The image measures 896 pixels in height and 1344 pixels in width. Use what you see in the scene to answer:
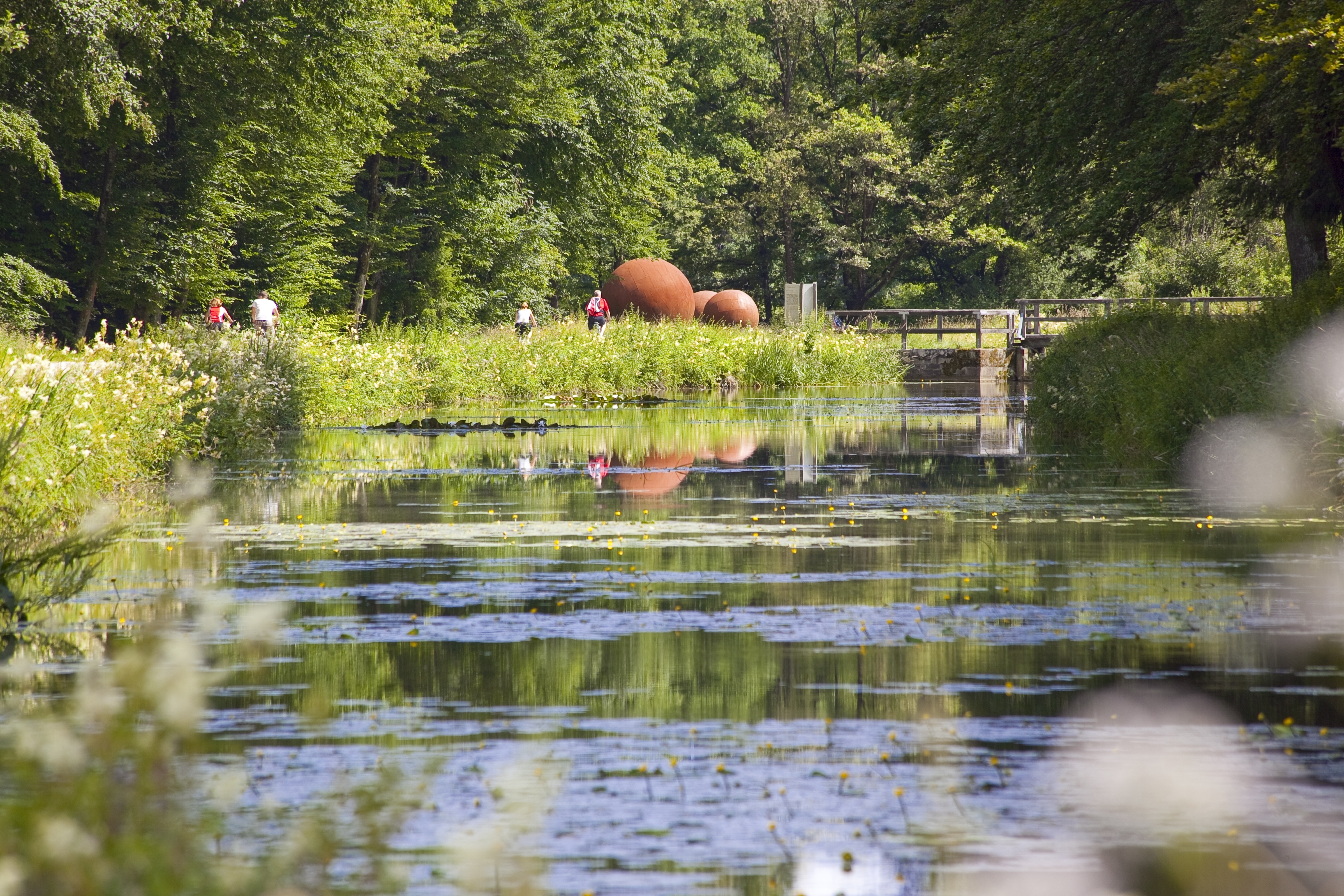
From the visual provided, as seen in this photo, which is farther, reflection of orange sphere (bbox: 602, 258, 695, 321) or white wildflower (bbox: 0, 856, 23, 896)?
reflection of orange sphere (bbox: 602, 258, 695, 321)

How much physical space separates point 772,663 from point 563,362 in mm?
33086

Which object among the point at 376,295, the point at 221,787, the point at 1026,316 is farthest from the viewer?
the point at 376,295

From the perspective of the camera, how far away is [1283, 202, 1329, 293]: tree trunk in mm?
24109

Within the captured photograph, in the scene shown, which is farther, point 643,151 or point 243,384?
point 643,151

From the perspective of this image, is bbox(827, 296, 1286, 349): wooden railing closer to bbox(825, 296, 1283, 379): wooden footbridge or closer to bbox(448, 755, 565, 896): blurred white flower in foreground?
bbox(825, 296, 1283, 379): wooden footbridge

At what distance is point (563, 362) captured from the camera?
133ft

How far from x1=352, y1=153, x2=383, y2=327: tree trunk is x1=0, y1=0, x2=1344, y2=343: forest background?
0.46 feet

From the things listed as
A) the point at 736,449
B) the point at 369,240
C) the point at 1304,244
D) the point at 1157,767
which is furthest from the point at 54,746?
the point at 369,240

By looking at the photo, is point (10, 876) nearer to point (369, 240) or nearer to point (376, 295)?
point (369, 240)

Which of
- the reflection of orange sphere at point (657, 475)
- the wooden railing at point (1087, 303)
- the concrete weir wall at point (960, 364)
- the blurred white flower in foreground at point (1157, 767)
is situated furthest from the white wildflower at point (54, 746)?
the concrete weir wall at point (960, 364)

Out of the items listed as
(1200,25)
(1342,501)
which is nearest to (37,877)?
(1342,501)

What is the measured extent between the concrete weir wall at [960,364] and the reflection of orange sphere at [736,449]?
97.0 ft

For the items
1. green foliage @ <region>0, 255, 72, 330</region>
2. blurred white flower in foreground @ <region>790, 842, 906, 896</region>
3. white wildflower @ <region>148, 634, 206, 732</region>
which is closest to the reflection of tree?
blurred white flower in foreground @ <region>790, 842, 906, 896</region>

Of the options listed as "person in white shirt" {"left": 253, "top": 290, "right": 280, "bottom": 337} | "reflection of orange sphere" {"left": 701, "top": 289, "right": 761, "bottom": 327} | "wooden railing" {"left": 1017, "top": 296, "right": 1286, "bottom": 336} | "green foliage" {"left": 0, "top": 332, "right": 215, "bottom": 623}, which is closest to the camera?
"green foliage" {"left": 0, "top": 332, "right": 215, "bottom": 623}
